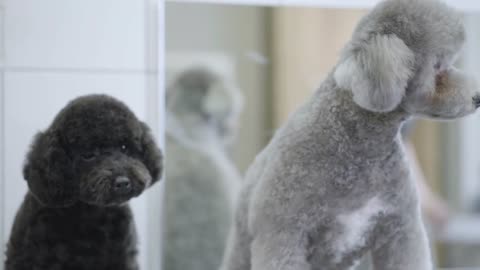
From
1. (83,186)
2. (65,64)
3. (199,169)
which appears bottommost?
(199,169)

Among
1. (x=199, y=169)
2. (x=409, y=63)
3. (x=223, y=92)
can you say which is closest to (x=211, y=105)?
Result: (x=223, y=92)

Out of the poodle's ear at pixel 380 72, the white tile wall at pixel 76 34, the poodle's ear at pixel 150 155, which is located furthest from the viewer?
the white tile wall at pixel 76 34

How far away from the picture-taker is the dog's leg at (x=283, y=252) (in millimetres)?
905

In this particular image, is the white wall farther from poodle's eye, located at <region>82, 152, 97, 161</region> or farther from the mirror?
poodle's eye, located at <region>82, 152, 97, 161</region>

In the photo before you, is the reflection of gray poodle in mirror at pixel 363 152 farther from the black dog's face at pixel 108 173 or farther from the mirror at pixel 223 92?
the mirror at pixel 223 92

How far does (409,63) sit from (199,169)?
700 millimetres

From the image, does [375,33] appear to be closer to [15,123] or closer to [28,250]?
[28,250]

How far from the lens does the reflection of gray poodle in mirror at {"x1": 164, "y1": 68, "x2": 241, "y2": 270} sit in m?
1.39

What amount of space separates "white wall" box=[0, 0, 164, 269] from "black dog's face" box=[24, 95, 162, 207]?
0.28 metres

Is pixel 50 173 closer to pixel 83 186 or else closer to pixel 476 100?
pixel 83 186

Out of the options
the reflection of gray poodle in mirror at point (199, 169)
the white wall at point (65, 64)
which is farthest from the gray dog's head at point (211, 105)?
the white wall at point (65, 64)

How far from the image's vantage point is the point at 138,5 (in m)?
1.28

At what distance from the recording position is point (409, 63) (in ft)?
2.76

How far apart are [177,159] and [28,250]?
49 centimetres
